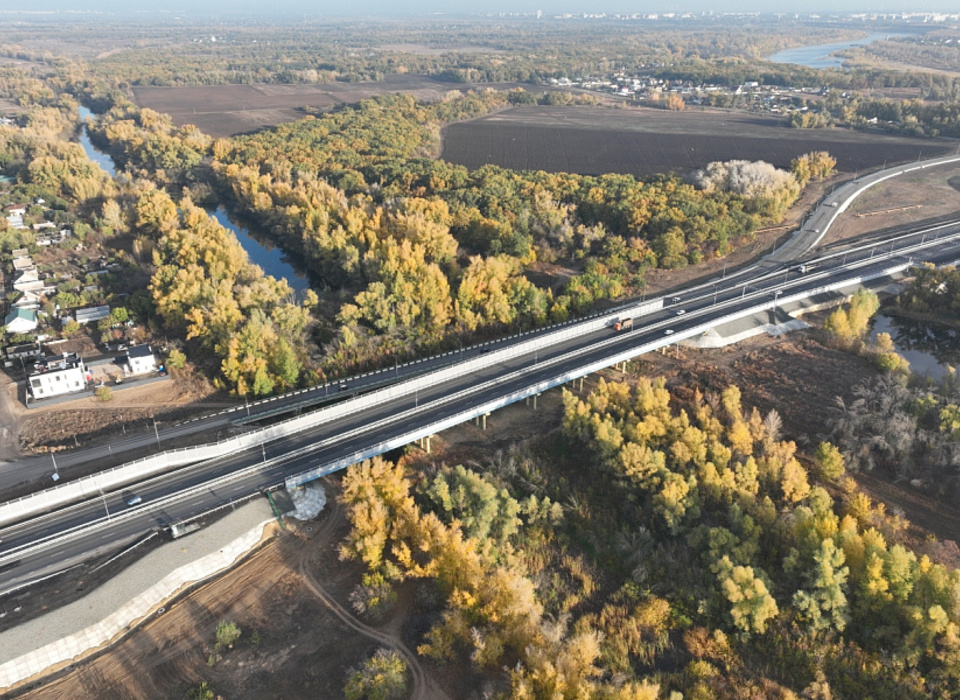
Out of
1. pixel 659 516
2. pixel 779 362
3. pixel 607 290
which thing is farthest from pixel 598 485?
pixel 607 290

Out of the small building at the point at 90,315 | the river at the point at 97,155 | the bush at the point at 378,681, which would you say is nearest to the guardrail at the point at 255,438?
the bush at the point at 378,681

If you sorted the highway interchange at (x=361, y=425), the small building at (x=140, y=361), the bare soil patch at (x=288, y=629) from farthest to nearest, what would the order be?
1. the small building at (x=140, y=361)
2. the highway interchange at (x=361, y=425)
3. the bare soil patch at (x=288, y=629)

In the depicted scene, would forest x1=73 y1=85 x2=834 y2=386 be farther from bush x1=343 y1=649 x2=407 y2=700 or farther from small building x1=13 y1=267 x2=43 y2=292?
bush x1=343 y1=649 x2=407 y2=700

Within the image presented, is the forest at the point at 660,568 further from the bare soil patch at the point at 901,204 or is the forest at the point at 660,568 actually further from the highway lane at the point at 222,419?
the bare soil patch at the point at 901,204

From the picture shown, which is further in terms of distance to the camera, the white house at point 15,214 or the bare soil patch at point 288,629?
the white house at point 15,214

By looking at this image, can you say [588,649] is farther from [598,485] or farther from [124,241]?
[124,241]

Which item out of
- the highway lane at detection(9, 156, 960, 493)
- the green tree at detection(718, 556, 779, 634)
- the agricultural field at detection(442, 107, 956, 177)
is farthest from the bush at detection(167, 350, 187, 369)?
the agricultural field at detection(442, 107, 956, 177)
